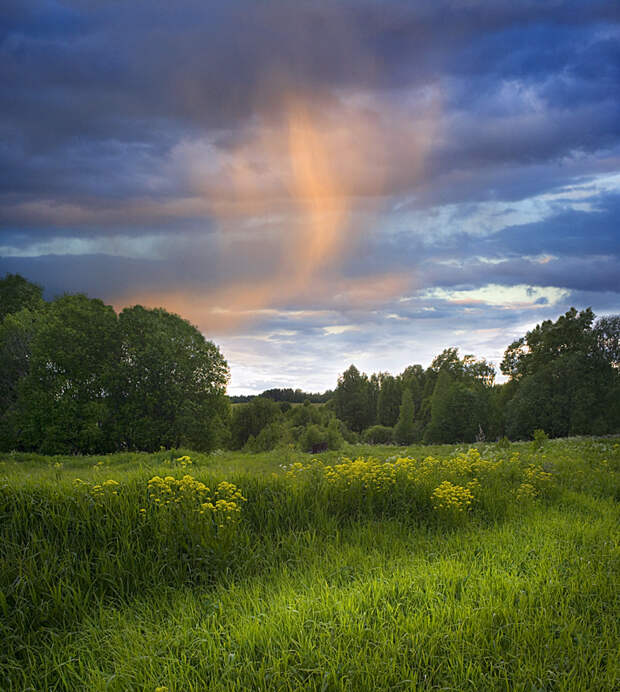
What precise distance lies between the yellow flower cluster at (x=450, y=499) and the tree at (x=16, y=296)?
39.7 meters

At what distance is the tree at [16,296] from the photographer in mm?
37156

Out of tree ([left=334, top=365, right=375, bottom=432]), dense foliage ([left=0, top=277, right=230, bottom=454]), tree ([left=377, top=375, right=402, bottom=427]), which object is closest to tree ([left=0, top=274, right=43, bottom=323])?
dense foliage ([left=0, top=277, right=230, bottom=454])

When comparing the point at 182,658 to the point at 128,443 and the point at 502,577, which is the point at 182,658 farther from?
the point at 128,443

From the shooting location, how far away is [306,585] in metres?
4.80

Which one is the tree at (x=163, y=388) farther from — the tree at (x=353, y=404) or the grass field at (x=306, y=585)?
the tree at (x=353, y=404)

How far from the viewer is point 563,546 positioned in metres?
5.83

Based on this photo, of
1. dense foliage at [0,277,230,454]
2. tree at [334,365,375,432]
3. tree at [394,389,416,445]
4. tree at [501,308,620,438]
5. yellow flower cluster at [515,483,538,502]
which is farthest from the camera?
tree at [334,365,375,432]

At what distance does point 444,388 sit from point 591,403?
61.5 feet

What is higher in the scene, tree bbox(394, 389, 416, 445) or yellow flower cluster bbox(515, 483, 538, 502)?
yellow flower cluster bbox(515, 483, 538, 502)

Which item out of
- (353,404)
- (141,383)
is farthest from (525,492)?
(353,404)

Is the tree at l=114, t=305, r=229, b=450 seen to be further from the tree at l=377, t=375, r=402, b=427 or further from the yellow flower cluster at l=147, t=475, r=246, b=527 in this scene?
the tree at l=377, t=375, r=402, b=427

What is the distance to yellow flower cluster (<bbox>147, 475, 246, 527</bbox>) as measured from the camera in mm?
6246

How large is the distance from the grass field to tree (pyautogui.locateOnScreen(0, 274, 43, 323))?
37.3 m

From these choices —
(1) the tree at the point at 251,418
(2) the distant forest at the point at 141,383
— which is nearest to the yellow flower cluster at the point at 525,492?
(2) the distant forest at the point at 141,383
